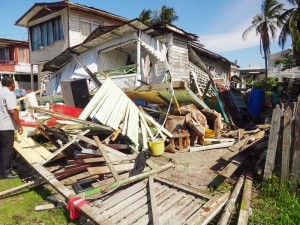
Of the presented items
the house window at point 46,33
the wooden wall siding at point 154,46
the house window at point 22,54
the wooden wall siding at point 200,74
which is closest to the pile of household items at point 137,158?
the wooden wall siding at point 154,46

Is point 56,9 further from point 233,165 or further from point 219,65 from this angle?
point 233,165

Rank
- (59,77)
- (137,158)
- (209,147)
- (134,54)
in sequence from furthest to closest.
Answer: (59,77), (134,54), (209,147), (137,158)

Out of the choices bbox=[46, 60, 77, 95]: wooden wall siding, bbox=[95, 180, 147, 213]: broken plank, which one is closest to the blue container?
bbox=[95, 180, 147, 213]: broken plank

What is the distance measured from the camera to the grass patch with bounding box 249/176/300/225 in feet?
10.5

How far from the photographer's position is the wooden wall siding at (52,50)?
17.5 meters

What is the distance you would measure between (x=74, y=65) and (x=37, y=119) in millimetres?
7008

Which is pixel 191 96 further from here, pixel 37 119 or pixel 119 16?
pixel 119 16

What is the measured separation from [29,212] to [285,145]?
3.88 m

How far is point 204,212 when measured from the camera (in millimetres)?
3271

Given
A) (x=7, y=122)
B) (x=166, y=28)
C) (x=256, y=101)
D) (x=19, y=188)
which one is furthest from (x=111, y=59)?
(x=19, y=188)

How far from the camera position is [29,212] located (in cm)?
362

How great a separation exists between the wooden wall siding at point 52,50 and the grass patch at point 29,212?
1530 cm

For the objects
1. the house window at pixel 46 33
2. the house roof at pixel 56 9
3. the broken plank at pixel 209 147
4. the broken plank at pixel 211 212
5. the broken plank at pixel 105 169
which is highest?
the house roof at pixel 56 9

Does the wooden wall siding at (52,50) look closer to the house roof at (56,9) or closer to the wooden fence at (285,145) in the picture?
the house roof at (56,9)
